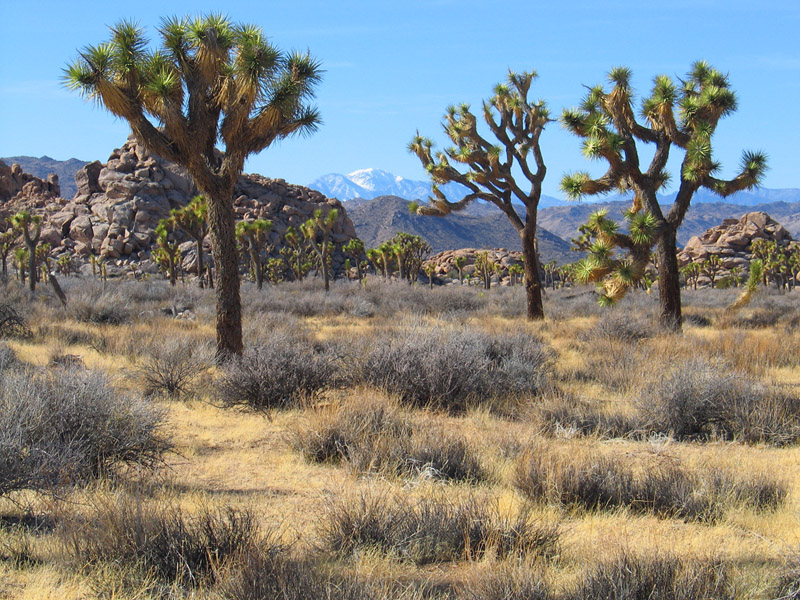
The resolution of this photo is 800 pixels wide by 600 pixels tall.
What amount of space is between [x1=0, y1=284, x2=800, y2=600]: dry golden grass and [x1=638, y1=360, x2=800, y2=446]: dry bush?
306 millimetres

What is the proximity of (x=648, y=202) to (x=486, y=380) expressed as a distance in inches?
318

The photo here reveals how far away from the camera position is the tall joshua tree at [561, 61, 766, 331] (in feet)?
45.8

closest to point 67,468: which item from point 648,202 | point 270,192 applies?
point 648,202

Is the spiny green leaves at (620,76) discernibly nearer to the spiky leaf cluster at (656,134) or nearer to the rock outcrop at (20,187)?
the spiky leaf cluster at (656,134)

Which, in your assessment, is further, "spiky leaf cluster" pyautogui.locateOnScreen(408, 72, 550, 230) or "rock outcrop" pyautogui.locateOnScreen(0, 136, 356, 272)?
"rock outcrop" pyautogui.locateOnScreen(0, 136, 356, 272)

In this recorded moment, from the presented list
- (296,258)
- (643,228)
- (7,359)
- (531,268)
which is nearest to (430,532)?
(7,359)

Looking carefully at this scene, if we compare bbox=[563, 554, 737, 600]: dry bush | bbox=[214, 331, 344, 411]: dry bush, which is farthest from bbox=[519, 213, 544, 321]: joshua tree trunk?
bbox=[563, 554, 737, 600]: dry bush

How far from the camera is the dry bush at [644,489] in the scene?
188 inches

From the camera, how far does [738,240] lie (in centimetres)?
8131

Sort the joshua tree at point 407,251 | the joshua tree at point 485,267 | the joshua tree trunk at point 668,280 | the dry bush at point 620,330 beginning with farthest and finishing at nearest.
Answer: the joshua tree at point 485,267
the joshua tree at point 407,251
the joshua tree trunk at point 668,280
the dry bush at point 620,330

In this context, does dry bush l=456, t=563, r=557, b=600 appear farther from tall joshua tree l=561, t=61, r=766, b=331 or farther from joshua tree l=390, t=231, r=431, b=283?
joshua tree l=390, t=231, r=431, b=283

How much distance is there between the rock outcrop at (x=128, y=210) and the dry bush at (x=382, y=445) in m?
67.2

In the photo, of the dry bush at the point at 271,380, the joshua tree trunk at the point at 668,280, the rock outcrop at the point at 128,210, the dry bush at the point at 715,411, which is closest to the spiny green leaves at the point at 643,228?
the joshua tree trunk at the point at 668,280

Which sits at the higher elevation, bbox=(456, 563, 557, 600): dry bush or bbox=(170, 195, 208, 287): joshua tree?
bbox=(170, 195, 208, 287): joshua tree
